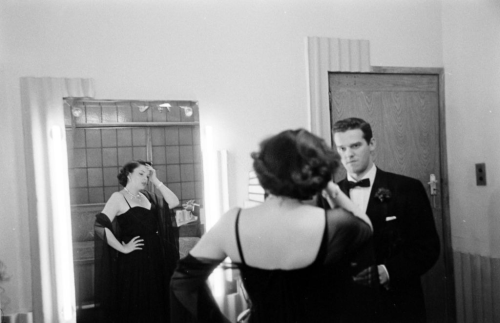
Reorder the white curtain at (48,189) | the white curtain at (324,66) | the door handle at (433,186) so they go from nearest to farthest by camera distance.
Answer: the white curtain at (48,189) < the white curtain at (324,66) < the door handle at (433,186)

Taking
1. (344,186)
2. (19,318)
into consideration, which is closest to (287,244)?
(344,186)

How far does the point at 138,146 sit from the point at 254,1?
0.65m

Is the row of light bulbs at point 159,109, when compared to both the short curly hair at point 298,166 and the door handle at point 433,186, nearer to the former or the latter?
the short curly hair at point 298,166

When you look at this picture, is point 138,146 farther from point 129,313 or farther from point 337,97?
point 337,97

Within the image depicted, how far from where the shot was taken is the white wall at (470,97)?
1.69 m

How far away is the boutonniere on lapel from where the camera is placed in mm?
1535

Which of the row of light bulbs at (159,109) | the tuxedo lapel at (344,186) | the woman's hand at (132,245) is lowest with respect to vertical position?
the woman's hand at (132,245)

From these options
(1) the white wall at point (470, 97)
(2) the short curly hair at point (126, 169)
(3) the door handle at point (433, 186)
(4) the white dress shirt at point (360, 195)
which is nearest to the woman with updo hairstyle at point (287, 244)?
(4) the white dress shirt at point (360, 195)

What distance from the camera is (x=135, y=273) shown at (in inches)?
57.8

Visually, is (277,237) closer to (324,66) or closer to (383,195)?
(383,195)

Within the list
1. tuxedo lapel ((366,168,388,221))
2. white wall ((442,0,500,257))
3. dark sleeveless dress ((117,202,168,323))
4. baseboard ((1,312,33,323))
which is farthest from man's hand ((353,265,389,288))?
baseboard ((1,312,33,323))

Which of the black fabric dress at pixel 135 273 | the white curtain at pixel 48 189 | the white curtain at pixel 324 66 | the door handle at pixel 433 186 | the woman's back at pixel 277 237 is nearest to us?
the woman's back at pixel 277 237

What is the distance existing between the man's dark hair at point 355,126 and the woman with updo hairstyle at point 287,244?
26cm

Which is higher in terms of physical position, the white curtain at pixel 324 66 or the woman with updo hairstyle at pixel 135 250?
the white curtain at pixel 324 66
